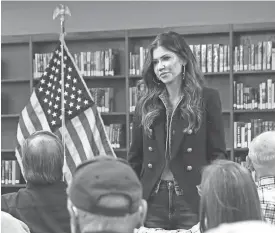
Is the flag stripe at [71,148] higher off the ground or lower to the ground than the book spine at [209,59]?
lower

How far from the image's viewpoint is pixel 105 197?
4.15ft

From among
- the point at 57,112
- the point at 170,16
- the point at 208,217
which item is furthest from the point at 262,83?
the point at 208,217

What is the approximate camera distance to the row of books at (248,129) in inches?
235

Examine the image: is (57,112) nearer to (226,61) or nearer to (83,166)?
(226,61)

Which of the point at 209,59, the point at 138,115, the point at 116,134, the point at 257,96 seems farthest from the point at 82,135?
the point at 138,115

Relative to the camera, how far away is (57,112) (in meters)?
5.64

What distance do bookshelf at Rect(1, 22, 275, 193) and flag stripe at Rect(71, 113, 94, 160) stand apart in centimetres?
73

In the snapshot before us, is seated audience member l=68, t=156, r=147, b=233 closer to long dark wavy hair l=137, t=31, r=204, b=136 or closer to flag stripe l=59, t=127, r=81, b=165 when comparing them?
long dark wavy hair l=137, t=31, r=204, b=136

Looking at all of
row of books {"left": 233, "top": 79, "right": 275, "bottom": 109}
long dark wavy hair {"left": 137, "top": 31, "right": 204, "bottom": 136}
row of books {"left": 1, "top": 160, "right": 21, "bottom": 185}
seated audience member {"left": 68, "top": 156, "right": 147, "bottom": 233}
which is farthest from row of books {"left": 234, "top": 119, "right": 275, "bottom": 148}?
seated audience member {"left": 68, "top": 156, "right": 147, "bottom": 233}

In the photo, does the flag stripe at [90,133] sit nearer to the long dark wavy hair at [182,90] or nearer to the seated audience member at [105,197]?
the long dark wavy hair at [182,90]

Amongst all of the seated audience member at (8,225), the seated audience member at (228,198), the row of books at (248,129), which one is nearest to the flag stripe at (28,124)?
the row of books at (248,129)

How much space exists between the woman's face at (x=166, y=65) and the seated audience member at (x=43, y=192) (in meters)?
0.57

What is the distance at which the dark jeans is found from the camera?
2.46 m

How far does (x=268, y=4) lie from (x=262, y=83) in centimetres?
93
